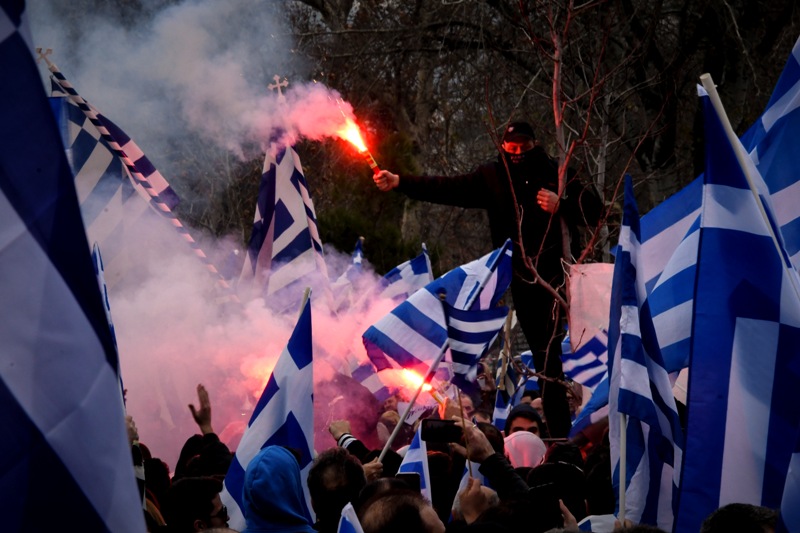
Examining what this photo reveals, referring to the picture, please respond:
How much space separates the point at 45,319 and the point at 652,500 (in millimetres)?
2830

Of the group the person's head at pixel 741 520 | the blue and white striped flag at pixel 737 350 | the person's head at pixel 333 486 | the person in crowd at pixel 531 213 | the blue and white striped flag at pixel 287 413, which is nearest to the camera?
the person's head at pixel 741 520

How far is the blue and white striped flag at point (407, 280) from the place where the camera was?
1057 cm

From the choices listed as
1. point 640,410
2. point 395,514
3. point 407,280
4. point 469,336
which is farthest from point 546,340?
point 395,514

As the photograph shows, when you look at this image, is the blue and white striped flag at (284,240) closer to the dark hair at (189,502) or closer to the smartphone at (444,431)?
the smartphone at (444,431)

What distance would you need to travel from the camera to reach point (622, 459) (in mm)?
4137

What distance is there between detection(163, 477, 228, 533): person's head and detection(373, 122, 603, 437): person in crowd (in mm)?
3835

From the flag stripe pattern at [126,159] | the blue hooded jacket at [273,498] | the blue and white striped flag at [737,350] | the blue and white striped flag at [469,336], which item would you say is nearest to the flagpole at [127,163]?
the flag stripe pattern at [126,159]

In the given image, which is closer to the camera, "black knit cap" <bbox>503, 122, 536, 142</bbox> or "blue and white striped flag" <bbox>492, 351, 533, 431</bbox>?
"black knit cap" <bbox>503, 122, 536, 142</bbox>

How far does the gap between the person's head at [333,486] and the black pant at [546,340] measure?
3.90 meters

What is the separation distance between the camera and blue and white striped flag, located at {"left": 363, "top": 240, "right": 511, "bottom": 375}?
25.0 ft

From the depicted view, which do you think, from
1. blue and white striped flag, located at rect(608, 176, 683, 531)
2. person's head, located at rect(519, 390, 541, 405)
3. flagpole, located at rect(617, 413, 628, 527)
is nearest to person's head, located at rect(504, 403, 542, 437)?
blue and white striped flag, located at rect(608, 176, 683, 531)

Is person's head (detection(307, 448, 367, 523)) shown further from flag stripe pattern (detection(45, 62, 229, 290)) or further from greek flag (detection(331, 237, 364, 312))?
greek flag (detection(331, 237, 364, 312))

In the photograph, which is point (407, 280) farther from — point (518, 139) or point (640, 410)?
point (640, 410)

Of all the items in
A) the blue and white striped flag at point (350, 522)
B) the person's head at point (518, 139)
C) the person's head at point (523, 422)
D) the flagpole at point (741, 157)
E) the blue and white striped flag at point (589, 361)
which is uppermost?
the person's head at point (518, 139)
